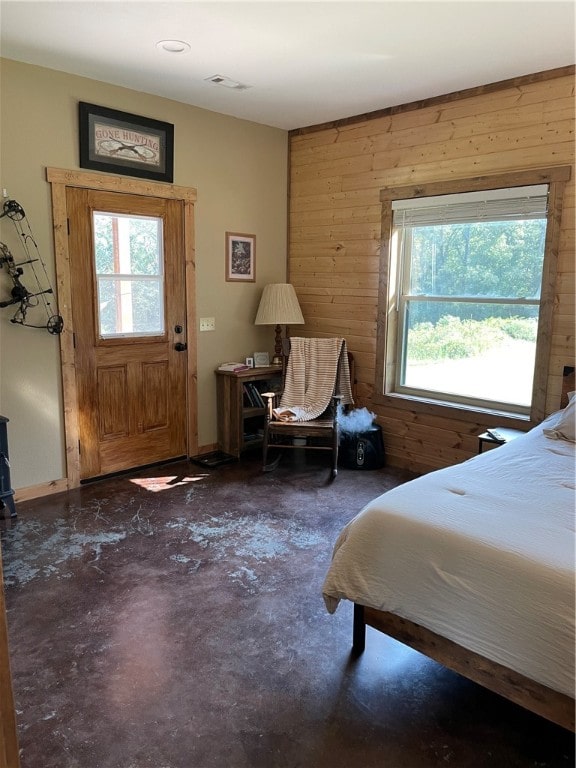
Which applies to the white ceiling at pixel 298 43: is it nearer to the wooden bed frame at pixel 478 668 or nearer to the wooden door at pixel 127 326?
the wooden door at pixel 127 326

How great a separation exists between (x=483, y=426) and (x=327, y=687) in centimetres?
239

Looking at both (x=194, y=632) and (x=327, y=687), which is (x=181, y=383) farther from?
(x=327, y=687)

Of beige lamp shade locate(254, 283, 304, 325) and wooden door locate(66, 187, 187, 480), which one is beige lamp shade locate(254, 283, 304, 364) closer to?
beige lamp shade locate(254, 283, 304, 325)

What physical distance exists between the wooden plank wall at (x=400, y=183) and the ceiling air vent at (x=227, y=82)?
3.40 ft

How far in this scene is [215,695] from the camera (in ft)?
6.41

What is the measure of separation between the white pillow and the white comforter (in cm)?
60

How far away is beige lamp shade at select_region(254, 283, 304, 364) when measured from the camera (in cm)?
468

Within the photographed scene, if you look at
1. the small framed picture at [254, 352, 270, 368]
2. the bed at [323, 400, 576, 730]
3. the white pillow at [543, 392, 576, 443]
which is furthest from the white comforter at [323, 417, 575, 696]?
the small framed picture at [254, 352, 270, 368]

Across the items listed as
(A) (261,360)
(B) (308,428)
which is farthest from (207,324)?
(B) (308,428)

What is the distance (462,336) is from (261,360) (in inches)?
69.1

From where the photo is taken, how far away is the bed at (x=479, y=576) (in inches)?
60.1

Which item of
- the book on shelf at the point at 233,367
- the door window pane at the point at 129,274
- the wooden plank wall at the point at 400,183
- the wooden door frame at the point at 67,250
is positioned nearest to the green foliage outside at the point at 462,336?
the wooden plank wall at the point at 400,183

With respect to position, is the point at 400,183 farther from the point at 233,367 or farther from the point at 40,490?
the point at 40,490

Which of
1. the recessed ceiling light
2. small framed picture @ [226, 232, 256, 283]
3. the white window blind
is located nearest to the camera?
the recessed ceiling light
